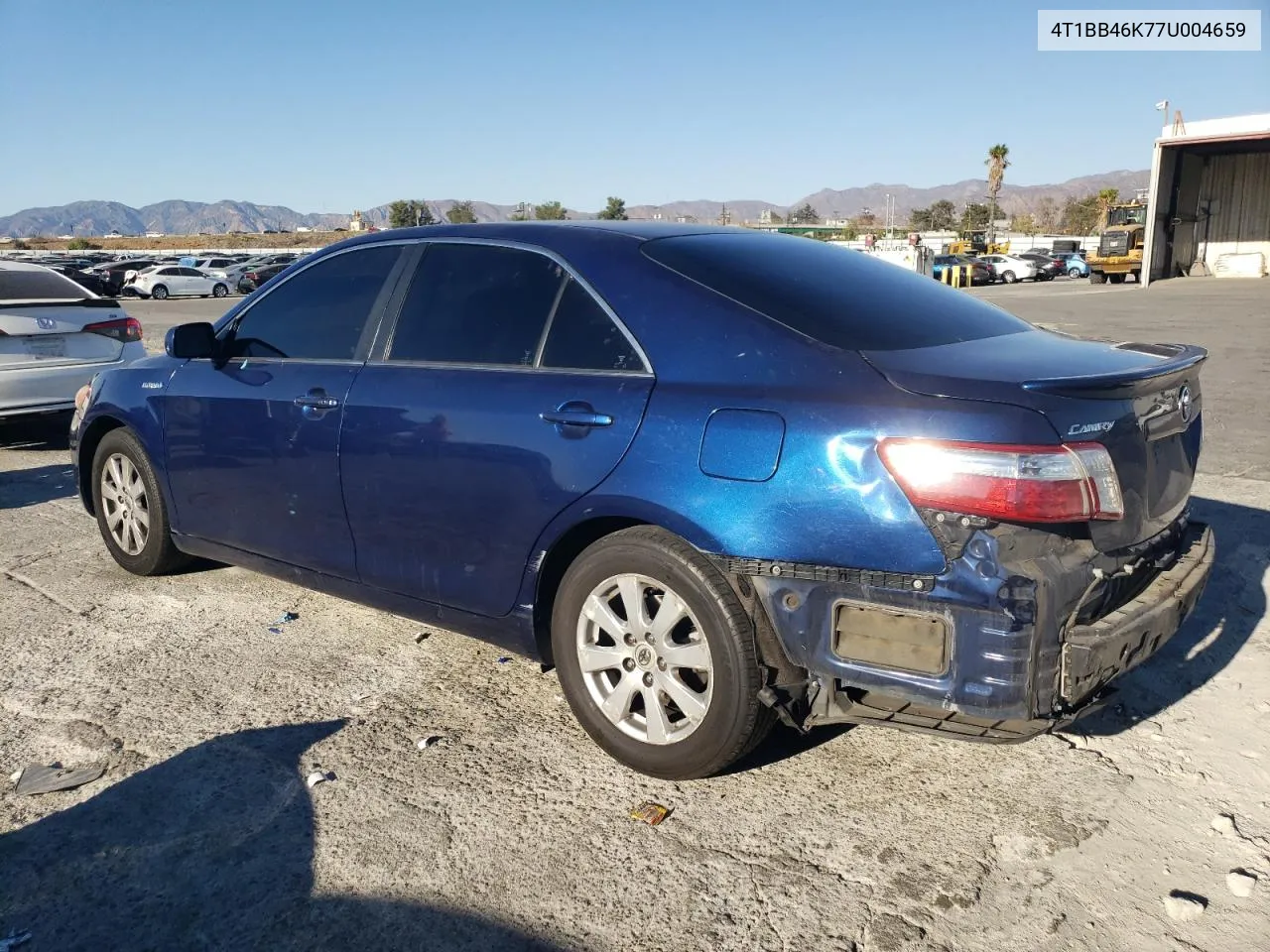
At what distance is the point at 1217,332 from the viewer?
56.1ft

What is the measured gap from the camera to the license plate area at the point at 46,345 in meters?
8.20

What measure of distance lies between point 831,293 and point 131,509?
3.64 m

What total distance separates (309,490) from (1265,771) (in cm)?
344

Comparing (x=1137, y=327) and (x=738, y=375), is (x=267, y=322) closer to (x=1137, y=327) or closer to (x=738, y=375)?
(x=738, y=375)

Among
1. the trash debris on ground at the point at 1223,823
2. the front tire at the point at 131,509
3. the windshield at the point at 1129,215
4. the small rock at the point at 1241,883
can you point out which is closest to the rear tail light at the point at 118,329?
the front tire at the point at 131,509

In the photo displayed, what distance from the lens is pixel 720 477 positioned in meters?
2.91

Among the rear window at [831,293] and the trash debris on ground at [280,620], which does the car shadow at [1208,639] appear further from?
the trash debris on ground at [280,620]

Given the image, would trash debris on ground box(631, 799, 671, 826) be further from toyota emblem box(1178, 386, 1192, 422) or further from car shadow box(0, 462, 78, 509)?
car shadow box(0, 462, 78, 509)

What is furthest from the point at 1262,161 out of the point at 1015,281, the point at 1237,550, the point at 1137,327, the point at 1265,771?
the point at 1265,771

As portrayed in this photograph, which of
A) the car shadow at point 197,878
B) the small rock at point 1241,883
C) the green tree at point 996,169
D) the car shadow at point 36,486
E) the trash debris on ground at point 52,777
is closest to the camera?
the car shadow at point 197,878

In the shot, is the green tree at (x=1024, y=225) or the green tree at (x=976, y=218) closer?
the green tree at (x=976, y=218)

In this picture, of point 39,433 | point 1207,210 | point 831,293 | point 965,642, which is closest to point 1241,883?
point 965,642

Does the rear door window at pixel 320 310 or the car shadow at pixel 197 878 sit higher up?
the rear door window at pixel 320 310

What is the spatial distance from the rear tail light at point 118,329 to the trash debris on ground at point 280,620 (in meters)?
5.14
